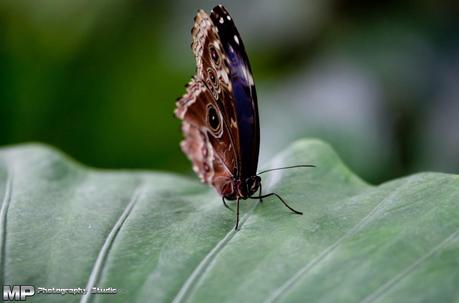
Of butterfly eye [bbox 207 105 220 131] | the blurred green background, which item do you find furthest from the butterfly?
the blurred green background

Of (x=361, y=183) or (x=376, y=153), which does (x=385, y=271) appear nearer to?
(x=361, y=183)

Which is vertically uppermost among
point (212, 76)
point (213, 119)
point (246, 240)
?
point (212, 76)

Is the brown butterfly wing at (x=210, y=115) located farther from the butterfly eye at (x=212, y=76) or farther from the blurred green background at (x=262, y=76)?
the blurred green background at (x=262, y=76)

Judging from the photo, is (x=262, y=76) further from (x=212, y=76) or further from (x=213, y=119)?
(x=212, y=76)

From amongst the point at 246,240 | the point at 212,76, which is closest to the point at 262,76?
the point at 212,76

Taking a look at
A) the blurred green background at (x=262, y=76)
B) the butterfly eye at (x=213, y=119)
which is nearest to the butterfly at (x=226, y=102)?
the butterfly eye at (x=213, y=119)

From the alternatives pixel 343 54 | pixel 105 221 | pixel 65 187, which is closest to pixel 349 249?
pixel 105 221

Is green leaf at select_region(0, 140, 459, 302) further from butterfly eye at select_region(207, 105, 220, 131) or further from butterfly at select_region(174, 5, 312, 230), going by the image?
butterfly eye at select_region(207, 105, 220, 131)
